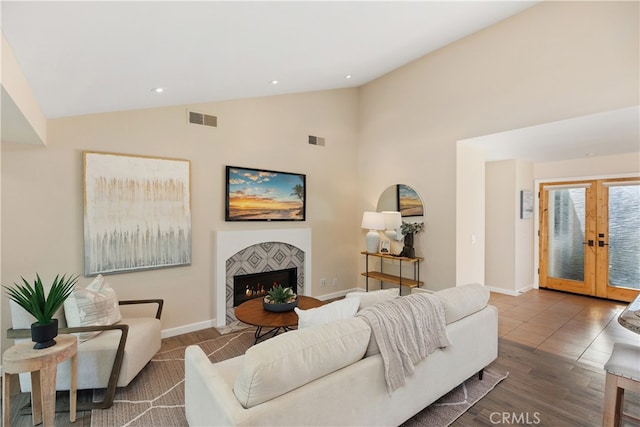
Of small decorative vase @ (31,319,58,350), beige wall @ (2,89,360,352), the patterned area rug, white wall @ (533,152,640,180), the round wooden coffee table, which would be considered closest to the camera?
small decorative vase @ (31,319,58,350)

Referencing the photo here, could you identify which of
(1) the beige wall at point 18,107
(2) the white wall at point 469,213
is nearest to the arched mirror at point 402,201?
(2) the white wall at point 469,213

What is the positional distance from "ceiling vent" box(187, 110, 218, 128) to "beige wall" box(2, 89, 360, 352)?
6cm

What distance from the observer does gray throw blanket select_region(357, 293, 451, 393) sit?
5.84 ft

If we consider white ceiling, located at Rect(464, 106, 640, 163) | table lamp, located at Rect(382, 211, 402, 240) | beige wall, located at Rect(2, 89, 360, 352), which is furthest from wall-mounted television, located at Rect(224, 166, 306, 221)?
white ceiling, located at Rect(464, 106, 640, 163)

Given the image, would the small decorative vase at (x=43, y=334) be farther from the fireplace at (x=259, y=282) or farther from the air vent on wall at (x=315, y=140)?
the air vent on wall at (x=315, y=140)

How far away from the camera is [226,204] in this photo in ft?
13.0

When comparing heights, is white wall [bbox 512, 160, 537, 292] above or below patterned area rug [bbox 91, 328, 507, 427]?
above

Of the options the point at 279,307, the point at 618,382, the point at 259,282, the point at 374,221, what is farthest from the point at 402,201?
the point at 618,382

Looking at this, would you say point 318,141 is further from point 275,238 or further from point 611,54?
point 611,54

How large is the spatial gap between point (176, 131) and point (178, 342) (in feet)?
8.10

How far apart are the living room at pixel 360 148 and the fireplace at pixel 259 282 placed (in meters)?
0.34

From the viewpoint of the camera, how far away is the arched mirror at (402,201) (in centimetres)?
462

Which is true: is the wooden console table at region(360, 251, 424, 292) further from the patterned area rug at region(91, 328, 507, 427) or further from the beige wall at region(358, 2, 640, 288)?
the patterned area rug at region(91, 328, 507, 427)

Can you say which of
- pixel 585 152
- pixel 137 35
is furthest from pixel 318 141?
pixel 585 152
